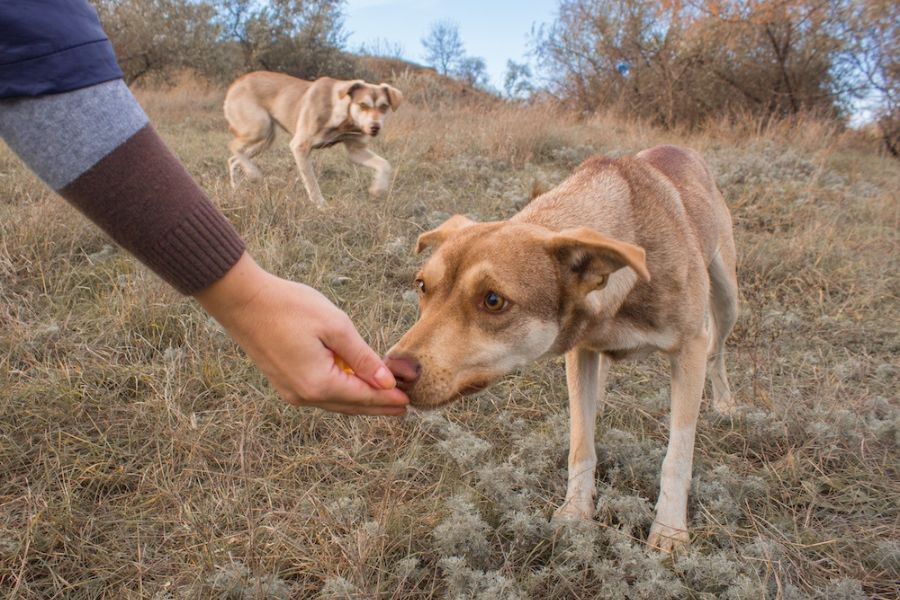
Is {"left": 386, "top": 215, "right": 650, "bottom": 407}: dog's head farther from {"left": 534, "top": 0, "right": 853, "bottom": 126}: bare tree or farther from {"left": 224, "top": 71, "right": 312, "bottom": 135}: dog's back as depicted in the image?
{"left": 534, "top": 0, "right": 853, "bottom": 126}: bare tree

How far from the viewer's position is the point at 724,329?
402cm

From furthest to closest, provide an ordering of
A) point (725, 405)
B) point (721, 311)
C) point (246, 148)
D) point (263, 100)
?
1. point (263, 100)
2. point (246, 148)
3. point (721, 311)
4. point (725, 405)

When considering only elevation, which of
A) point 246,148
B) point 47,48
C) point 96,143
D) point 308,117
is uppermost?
point 308,117

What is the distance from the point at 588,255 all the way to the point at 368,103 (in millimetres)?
6359

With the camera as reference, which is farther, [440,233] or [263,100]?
[263,100]

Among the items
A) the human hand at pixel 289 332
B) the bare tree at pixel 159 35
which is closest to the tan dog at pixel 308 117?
the human hand at pixel 289 332

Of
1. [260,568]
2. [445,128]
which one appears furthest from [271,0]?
[260,568]

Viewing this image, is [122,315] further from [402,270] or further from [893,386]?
[893,386]

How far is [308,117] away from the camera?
806 cm

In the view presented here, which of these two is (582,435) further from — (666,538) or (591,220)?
(591,220)

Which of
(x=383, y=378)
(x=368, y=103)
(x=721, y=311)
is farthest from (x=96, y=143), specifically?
(x=368, y=103)

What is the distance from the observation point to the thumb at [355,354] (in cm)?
134

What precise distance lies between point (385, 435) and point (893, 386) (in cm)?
334

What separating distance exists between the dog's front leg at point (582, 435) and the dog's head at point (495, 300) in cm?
62
